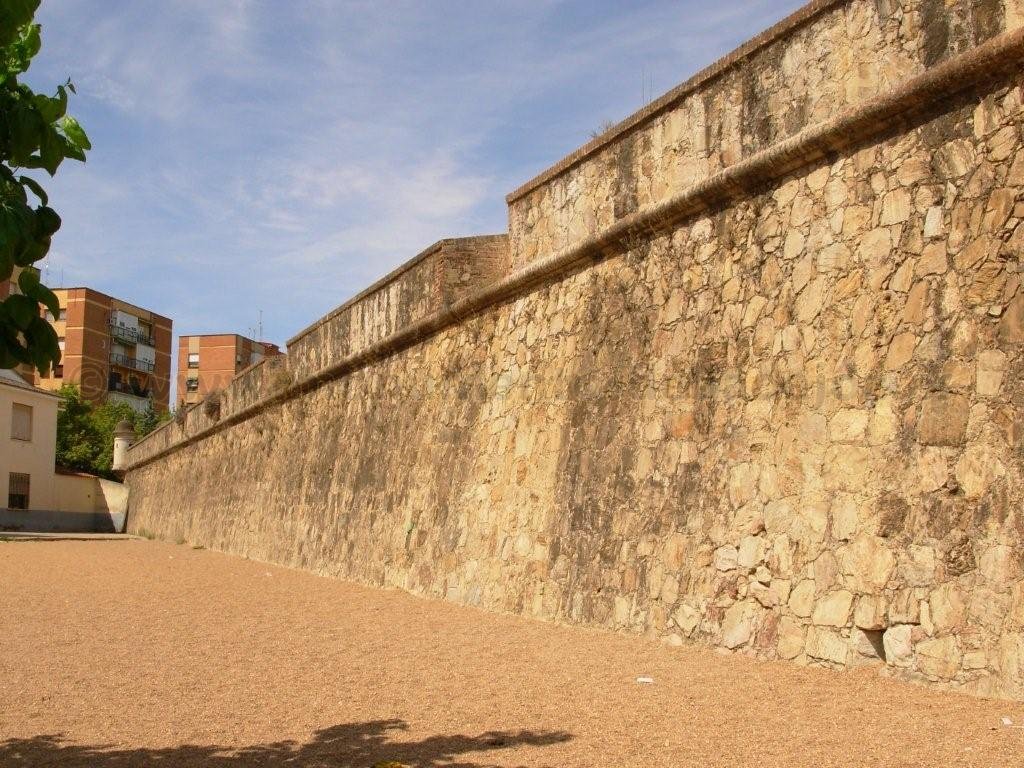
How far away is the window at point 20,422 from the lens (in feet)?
112

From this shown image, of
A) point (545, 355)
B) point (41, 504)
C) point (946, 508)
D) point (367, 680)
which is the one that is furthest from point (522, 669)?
point (41, 504)

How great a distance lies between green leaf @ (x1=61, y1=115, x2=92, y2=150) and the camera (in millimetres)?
2721

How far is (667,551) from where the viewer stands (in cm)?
645

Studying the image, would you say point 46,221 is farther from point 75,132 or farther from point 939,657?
point 939,657

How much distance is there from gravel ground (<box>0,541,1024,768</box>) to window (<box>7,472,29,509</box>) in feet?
94.5

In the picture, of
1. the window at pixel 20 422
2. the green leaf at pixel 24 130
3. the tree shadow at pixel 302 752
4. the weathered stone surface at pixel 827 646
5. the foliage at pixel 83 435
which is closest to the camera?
the green leaf at pixel 24 130

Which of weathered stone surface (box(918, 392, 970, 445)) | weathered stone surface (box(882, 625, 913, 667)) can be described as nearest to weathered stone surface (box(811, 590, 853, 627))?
weathered stone surface (box(882, 625, 913, 667))

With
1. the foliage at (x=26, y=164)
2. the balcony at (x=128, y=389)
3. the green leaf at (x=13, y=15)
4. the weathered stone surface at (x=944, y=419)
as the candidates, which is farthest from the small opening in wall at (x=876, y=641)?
the balcony at (x=128, y=389)

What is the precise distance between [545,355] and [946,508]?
4268 mm

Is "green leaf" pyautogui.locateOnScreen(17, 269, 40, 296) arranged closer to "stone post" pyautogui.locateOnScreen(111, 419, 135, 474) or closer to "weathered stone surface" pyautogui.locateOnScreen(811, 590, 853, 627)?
"weathered stone surface" pyautogui.locateOnScreen(811, 590, 853, 627)

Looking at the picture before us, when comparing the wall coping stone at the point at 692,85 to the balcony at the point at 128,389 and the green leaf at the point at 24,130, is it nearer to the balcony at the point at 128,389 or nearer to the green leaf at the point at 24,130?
the green leaf at the point at 24,130

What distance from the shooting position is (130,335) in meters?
58.0

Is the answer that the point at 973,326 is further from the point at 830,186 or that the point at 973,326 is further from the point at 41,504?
the point at 41,504

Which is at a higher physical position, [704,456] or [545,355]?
[545,355]
